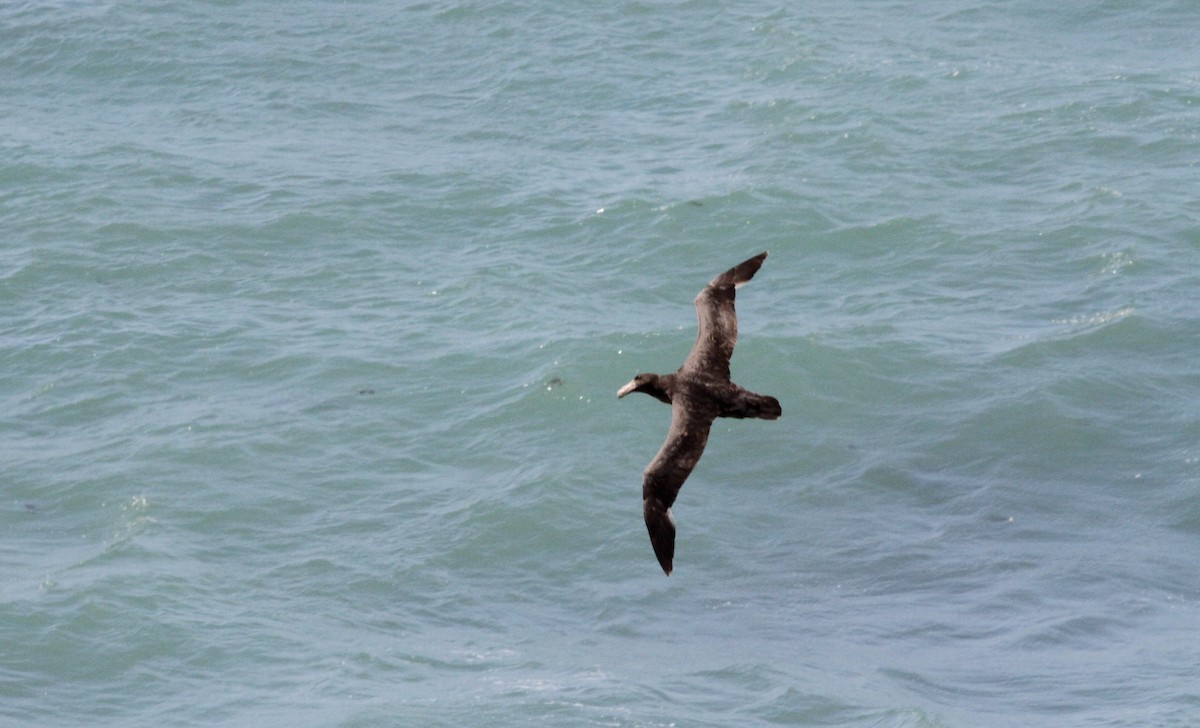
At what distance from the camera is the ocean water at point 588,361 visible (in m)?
21.5

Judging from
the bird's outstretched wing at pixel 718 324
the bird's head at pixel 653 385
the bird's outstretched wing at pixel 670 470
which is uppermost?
the bird's outstretched wing at pixel 718 324

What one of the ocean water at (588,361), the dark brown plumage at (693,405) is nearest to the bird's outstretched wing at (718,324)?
the dark brown plumage at (693,405)

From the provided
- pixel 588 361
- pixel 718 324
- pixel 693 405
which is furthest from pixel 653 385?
pixel 588 361

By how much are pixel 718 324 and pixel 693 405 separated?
132 centimetres

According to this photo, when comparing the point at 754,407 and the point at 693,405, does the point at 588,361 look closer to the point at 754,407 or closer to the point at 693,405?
the point at 693,405

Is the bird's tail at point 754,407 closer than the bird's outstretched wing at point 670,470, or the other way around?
the bird's outstretched wing at point 670,470

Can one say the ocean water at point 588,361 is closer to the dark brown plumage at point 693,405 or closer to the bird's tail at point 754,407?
the dark brown plumage at point 693,405

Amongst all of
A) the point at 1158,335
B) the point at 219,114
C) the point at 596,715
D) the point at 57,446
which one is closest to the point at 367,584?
the point at 596,715

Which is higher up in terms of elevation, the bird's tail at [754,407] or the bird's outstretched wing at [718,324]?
the bird's outstretched wing at [718,324]

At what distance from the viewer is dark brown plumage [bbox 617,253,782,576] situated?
14891 millimetres

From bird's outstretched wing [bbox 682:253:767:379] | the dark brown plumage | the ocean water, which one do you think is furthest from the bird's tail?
the ocean water

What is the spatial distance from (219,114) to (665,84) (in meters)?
9.76

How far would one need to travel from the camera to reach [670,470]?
15172mm

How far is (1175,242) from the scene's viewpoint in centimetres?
A: 3203
